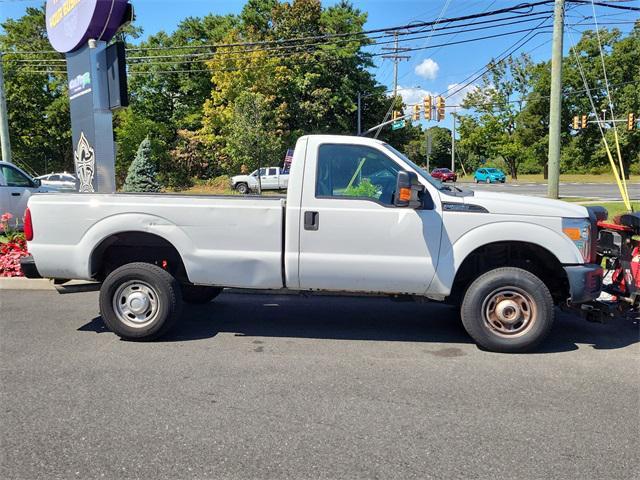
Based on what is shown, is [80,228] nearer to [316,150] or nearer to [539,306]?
[316,150]

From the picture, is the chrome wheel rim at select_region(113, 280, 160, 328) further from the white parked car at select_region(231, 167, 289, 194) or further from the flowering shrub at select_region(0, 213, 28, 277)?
the white parked car at select_region(231, 167, 289, 194)

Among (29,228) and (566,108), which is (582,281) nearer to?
(29,228)

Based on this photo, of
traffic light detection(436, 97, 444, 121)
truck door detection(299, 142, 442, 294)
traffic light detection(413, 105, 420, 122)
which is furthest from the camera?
traffic light detection(413, 105, 420, 122)

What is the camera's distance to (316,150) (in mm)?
5027

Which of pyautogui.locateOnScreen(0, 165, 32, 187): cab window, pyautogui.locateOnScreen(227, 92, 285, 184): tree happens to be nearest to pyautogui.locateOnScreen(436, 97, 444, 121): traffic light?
pyautogui.locateOnScreen(227, 92, 285, 184): tree

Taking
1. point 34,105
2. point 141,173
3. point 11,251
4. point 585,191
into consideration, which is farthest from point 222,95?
point 11,251

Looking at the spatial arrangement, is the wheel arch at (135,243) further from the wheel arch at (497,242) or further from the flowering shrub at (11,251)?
the flowering shrub at (11,251)

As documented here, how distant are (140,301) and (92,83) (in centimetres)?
550

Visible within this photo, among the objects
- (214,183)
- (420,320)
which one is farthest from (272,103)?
(420,320)

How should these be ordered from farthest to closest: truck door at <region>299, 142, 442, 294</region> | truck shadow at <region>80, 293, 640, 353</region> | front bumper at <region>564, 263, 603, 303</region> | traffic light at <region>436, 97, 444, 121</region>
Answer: traffic light at <region>436, 97, 444, 121</region>
truck shadow at <region>80, 293, 640, 353</region>
truck door at <region>299, 142, 442, 294</region>
front bumper at <region>564, 263, 603, 303</region>

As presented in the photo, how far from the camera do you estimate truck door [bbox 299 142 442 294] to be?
484 cm

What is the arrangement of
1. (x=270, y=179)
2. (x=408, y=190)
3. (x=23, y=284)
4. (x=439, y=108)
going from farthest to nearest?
(x=270, y=179)
(x=439, y=108)
(x=23, y=284)
(x=408, y=190)

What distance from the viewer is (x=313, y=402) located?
387 centimetres

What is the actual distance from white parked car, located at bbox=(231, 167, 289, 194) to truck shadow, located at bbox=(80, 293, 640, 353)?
25578 mm
